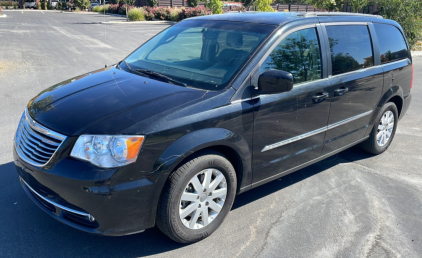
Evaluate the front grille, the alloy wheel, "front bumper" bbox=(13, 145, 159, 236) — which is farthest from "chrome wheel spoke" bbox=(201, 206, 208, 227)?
the alloy wheel

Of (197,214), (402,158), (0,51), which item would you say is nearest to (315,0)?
(0,51)

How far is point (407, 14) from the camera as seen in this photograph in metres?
18.5

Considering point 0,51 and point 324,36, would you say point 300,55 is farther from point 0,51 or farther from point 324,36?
point 0,51

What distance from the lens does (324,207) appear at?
13.0 feet

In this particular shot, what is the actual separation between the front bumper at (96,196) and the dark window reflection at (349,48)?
2.63 meters

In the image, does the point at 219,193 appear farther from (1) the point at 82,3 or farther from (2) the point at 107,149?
(1) the point at 82,3

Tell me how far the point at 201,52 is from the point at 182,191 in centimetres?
164

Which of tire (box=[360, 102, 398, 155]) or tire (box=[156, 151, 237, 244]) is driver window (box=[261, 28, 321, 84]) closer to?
tire (box=[156, 151, 237, 244])

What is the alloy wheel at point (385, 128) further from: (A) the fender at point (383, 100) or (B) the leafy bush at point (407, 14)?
(B) the leafy bush at point (407, 14)

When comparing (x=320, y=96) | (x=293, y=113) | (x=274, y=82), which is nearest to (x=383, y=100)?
(x=320, y=96)

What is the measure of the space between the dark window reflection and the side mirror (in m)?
1.16

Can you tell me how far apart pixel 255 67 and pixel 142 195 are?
1556 millimetres

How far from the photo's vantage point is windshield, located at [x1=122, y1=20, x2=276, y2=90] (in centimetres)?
349

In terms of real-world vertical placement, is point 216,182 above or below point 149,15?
below
